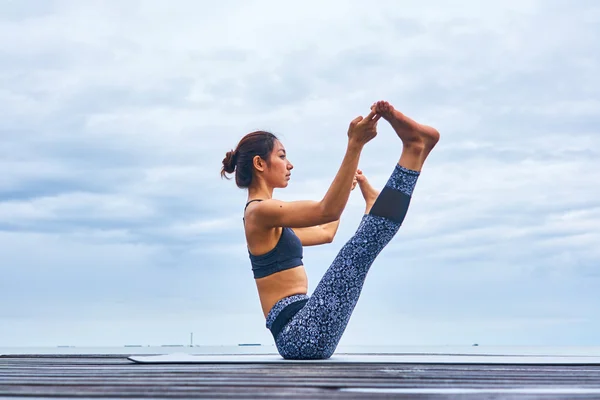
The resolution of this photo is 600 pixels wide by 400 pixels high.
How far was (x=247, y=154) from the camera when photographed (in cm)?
579

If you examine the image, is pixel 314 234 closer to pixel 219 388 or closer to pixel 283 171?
pixel 283 171

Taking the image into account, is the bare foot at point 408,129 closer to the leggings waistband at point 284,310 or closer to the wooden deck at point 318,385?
the leggings waistband at point 284,310

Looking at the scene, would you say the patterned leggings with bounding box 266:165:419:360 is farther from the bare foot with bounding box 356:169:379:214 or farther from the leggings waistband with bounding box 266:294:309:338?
the bare foot with bounding box 356:169:379:214

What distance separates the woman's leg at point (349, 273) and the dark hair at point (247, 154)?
1.05 metres

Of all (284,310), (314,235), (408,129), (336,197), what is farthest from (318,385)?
(314,235)

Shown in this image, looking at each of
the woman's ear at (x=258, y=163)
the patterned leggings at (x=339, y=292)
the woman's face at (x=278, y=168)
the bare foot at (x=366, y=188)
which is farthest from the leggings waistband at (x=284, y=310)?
the bare foot at (x=366, y=188)

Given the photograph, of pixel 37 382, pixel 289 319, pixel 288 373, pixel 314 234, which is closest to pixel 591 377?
pixel 288 373

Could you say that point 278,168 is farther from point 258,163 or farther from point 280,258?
point 280,258

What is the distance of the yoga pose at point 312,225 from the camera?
4906mm

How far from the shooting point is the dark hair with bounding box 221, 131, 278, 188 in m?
5.78

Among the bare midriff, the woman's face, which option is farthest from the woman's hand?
the bare midriff

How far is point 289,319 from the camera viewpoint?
5500 millimetres

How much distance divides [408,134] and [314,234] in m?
1.88

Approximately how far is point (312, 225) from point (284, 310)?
773 mm
